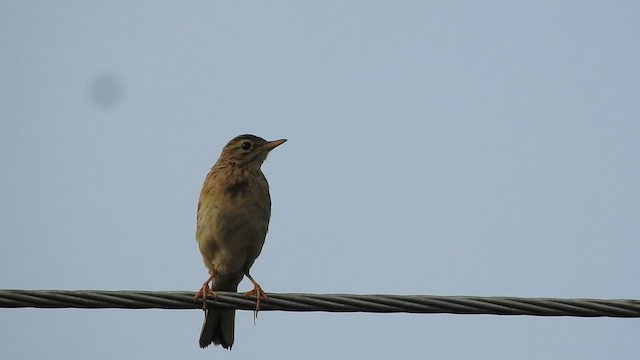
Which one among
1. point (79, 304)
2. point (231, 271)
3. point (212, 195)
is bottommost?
point (79, 304)

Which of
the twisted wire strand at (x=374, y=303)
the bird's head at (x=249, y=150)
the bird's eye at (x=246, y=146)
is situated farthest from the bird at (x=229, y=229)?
the twisted wire strand at (x=374, y=303)

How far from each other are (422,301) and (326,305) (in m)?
0.51

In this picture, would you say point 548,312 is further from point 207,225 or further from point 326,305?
point 207,225

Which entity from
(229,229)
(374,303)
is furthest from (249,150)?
(374,303)

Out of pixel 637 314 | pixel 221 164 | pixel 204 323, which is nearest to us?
pixel 637 314

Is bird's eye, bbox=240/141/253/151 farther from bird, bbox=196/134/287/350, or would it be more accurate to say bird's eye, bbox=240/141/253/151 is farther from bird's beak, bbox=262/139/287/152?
bird, bbox=196/134/287/350

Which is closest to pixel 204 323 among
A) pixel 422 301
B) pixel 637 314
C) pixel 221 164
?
pixel 221 164

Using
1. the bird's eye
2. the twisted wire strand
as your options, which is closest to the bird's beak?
the bird's eye

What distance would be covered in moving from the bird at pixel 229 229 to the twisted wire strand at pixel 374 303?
2584 mm

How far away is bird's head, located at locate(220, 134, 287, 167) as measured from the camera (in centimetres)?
882

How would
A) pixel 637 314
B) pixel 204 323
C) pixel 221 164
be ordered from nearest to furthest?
1. pixel 637 314
2. pixel 204 323
3. pixel 221 164

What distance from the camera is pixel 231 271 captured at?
8.36 m

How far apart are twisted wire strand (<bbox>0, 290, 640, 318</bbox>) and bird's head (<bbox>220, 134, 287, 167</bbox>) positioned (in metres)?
3.52

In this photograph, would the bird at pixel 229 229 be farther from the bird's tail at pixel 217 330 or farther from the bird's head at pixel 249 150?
the bird's head at pixel 249 150
